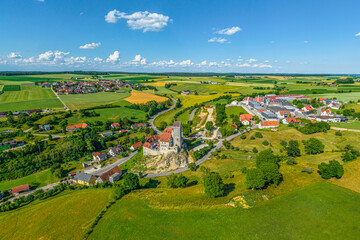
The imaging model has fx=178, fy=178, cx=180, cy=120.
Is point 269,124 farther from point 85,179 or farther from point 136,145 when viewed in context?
point 85,179

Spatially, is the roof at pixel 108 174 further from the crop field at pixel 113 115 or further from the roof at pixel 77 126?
the crop field at pixel 113 115

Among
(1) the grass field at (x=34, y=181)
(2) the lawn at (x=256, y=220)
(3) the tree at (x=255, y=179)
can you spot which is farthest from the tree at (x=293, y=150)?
(1) the grass field at (x=34, y=181)

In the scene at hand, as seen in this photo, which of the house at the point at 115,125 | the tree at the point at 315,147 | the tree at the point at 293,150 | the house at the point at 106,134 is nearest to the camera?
the tree at the point at 315,147

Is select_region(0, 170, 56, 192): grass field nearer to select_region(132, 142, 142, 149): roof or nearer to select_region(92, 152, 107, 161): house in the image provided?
select_region(92, 152, 107, 161): house

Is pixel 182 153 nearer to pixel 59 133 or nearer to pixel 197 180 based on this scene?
pixel 197 180

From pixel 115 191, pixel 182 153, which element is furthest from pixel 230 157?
pixel 115 191

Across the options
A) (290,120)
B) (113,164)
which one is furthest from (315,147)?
(113,164)
